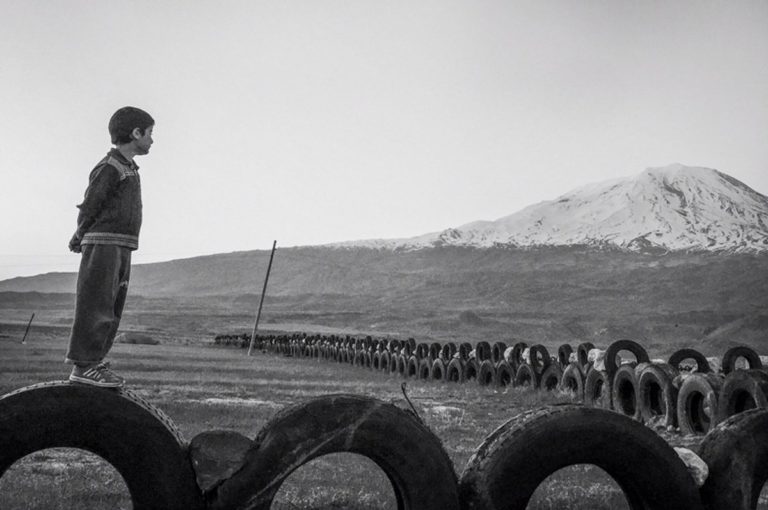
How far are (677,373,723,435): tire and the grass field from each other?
15.6 inches

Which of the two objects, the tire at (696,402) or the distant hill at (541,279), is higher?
the distant hill at (541,279)

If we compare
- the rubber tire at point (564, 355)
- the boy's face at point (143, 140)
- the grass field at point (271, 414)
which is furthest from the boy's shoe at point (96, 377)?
the rubber tire at point (564, 355)

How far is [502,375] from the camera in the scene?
15.5 m

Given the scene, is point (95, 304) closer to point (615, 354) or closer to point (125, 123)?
point (125, 123)

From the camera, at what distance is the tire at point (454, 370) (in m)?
16.9

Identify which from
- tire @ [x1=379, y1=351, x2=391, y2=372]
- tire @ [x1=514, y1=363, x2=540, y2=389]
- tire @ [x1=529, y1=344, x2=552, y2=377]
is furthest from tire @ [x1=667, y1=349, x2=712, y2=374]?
tire @ [x1=379, y1=351, x2=391, y2=372]

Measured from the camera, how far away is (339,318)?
268 ft

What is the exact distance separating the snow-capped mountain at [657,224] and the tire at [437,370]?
135 meters

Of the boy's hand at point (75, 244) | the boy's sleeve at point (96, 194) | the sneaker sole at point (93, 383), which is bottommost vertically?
the sneaker sole at point (93, 383)

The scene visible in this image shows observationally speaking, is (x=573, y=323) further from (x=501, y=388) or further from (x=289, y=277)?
(x=289, y=277)

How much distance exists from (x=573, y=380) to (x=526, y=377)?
1.93 metres

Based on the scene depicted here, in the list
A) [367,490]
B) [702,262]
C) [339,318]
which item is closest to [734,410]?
[367,490]

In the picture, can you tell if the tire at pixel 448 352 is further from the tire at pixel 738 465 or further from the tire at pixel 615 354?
the tire at pixel 738 465

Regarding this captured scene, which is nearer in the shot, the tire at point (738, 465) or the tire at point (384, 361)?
the tire at point (738, 465)
